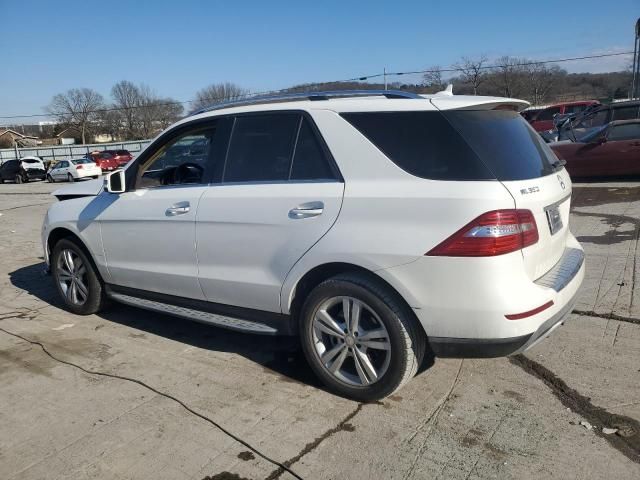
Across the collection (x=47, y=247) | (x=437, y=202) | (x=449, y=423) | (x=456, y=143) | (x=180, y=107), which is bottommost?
(x=449, y=423)

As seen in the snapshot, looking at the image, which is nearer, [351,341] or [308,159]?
[351,341]

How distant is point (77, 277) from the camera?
200 inches

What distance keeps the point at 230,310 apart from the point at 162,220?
2.97 feet

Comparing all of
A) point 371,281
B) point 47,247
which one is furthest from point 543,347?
point 47,247

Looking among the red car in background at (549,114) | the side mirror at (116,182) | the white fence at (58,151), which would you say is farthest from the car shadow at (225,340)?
the white fence at (58,151)

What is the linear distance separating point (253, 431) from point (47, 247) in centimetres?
349

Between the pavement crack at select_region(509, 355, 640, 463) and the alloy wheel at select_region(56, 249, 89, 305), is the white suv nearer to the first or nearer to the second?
the pavement crack at select_region(509, 355, 640, 463)

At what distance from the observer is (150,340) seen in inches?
178

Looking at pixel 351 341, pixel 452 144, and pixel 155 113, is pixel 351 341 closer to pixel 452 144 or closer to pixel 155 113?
pixel 452 144

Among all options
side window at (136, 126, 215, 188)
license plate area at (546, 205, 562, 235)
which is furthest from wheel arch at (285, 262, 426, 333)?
side window at (136, 126, 215, 188)

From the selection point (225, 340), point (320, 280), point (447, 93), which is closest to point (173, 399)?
point (225, 340)

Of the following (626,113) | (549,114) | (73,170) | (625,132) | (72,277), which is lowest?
(72,277)

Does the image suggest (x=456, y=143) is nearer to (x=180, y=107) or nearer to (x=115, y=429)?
(x=115, y=429)

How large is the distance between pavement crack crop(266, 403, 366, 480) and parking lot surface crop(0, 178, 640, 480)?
10 mm
